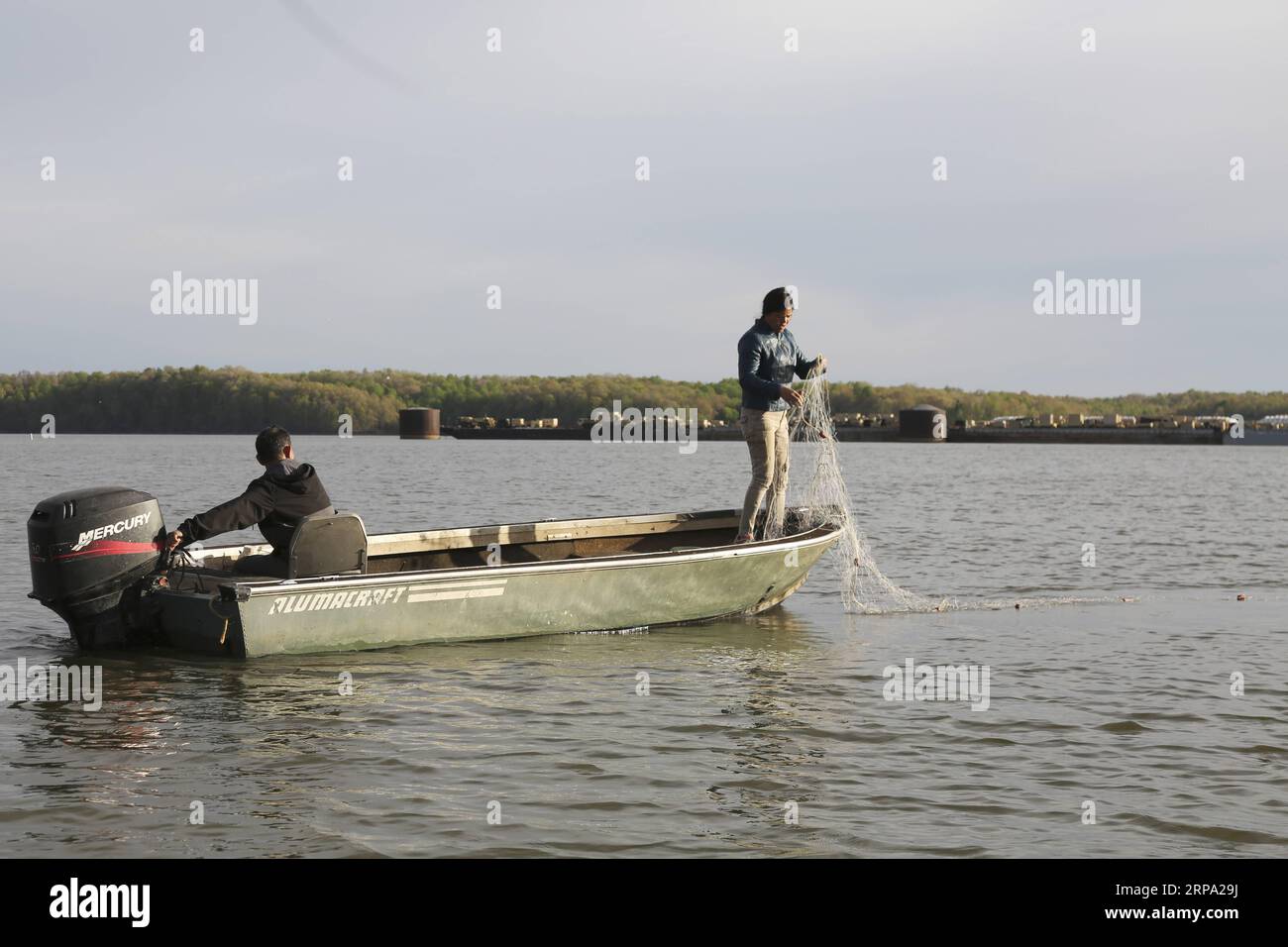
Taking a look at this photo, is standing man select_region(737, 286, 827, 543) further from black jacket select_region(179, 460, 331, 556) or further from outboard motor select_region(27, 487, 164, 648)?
outboard motor select_region(27, 487, 164, 648)

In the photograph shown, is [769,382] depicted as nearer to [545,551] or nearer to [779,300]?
[779,300]

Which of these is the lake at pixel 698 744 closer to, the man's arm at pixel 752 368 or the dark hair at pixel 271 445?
the dark hair at pixel 271 445

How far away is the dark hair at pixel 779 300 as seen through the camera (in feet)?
42.4

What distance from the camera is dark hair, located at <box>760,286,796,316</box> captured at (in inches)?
509

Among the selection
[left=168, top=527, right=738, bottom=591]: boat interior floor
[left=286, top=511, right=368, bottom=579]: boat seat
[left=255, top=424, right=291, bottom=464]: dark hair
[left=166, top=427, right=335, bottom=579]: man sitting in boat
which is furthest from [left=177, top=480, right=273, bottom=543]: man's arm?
[left=168, top=527, right=738, bottom=591]: boat interior floor

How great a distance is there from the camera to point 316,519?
11086 mm

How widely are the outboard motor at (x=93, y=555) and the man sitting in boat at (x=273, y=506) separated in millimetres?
335

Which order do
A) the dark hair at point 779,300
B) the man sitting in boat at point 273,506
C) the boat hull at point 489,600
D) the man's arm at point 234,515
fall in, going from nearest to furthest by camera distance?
1. the man's arm at point 234,515
2. the man sitting in boat at point 273,506
3. the boat hull at point 489,600
4. the dark hair at point 779,300

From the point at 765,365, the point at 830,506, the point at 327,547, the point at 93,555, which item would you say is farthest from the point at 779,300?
the point at 93,555

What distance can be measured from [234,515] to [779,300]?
5.57 metres

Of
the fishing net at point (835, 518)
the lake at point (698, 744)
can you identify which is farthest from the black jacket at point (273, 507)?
the fishing net at point (835, 518)

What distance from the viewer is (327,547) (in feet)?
36.8
